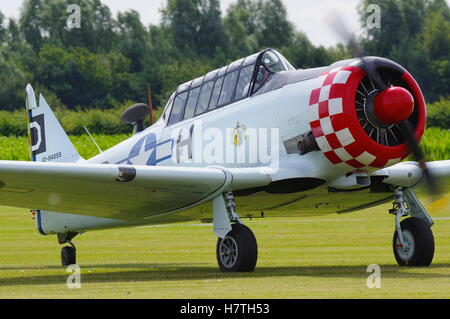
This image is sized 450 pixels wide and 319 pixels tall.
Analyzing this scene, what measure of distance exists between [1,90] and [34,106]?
47.1m

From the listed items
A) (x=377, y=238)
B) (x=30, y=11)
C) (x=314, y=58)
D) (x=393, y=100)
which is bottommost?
(x=377, y=238)

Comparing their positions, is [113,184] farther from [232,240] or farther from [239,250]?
[239,250]

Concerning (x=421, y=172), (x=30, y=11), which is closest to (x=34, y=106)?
(x=421, y=172)

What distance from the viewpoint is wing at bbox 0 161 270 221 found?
1296 cm

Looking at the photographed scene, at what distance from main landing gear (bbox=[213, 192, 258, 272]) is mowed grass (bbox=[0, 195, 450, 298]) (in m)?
0.27

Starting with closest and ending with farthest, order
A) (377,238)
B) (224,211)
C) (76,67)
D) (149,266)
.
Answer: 1. (224,211)
2. (149,266)
3. (377,238)
4. (76,67)

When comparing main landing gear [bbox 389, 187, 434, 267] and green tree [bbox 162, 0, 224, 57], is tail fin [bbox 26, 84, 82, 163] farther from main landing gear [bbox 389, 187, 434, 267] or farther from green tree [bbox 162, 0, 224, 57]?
green tree [bbox 162, 0, 224, 57]

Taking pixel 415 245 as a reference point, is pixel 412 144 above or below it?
above

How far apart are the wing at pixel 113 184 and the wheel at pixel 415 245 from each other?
2203 mm

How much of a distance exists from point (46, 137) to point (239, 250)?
5.93 m

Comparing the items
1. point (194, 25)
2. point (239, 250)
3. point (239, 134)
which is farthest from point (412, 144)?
point (194, 25)

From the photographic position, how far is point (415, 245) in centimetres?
1404
